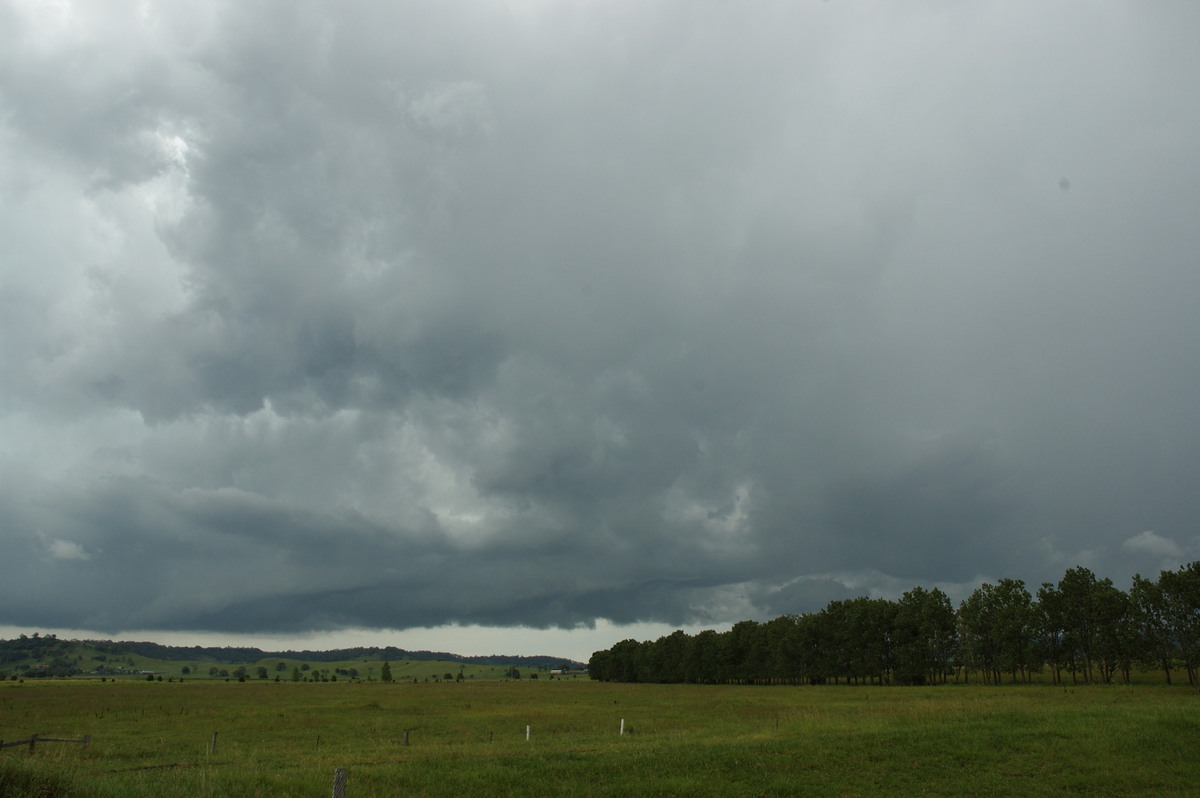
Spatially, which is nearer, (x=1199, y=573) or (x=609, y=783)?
(x=609, y=783)

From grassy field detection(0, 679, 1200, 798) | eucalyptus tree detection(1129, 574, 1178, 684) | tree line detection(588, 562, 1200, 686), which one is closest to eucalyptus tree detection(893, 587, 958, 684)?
tree line detection(588, 562, 1200, 686)

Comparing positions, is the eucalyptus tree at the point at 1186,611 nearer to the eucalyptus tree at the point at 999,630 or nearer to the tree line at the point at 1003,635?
the tree line at the point at 1003,635

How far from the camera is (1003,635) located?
115 meters

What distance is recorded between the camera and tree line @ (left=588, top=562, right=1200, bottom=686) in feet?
327

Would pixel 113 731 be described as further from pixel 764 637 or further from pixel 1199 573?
pixel 764 637

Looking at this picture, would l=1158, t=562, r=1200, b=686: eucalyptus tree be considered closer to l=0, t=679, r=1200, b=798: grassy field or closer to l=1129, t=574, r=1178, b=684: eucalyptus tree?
l=1129, t=574, r=1178, b=684: eucalyptus tree

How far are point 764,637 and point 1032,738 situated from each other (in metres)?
155

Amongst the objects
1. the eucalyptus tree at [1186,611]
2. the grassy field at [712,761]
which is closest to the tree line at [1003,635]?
the eucalyptus tree at [1186,611]

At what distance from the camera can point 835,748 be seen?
31812 mm

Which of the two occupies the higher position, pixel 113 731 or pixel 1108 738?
pixel 1108 738

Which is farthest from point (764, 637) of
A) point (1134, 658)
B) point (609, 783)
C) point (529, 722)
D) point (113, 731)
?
point (609, 783)

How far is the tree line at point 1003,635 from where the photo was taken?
99.8m

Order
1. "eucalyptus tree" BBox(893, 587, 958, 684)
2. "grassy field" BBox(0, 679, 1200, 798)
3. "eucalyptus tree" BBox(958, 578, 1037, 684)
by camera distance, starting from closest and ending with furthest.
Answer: "grassy field" BBox(0, 679, 1200, 798) < "eucalyptus tree" BBox(958, 578, 1037, 684) < "eucalyptus tree" BBox(893, 587, 958, 684)

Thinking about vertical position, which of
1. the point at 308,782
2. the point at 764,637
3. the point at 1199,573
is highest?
the point at 1199,573
